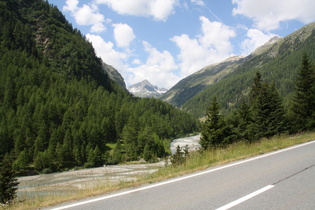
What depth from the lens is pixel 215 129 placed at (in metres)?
30.3

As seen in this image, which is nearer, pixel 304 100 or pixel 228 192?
pixel 228 192

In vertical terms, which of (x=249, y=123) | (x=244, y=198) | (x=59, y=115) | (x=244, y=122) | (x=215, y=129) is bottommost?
(x=244, y=198)

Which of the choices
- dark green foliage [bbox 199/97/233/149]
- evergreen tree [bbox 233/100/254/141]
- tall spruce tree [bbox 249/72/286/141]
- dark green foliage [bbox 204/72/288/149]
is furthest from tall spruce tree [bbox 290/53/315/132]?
dark green foliage [bbox 199/97/233/149]

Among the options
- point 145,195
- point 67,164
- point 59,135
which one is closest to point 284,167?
point 145,195

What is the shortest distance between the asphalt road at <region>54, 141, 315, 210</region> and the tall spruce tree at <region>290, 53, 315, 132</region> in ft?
96.6

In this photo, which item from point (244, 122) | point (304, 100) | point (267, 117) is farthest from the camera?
point (244, 122)

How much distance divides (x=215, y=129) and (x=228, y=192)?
24.9m

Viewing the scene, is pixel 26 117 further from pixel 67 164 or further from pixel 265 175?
pixel 265 175

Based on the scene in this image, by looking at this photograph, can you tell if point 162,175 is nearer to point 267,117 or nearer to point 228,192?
point 228,192

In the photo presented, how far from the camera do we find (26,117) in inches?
3831

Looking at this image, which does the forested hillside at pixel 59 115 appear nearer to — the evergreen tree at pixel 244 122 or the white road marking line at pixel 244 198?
the evergreen tree at pixel 244 122

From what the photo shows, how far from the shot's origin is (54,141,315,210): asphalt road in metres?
5.50

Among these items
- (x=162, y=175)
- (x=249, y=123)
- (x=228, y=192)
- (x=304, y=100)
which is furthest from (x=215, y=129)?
(x=228, y=192)

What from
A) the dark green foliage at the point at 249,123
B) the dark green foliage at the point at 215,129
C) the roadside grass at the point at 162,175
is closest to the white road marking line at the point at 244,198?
the roadside grass at the point at 162,175
